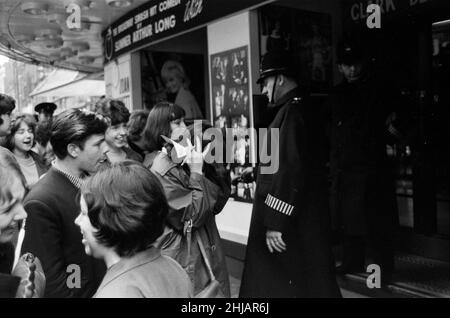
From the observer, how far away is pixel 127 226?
58.7 inches

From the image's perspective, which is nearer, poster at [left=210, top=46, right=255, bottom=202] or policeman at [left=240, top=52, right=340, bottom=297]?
policeman at [left=240, top=52, right=340, bottom=297]

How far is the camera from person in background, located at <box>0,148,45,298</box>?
5.06ft

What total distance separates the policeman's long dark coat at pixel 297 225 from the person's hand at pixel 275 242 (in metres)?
0.04

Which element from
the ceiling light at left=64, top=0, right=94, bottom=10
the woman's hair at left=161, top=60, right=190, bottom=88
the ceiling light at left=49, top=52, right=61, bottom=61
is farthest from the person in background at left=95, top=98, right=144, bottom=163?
the ceiling light at left=49, top=52, right=61, bottom=61

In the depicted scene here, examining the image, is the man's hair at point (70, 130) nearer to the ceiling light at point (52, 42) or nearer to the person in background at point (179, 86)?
the person in background at point (179, 86)

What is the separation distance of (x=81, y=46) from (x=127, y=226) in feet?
31.8

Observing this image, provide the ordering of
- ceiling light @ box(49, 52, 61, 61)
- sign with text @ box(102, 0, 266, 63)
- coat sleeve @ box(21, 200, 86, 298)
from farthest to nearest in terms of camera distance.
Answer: ceiling light @ box(49, 52, 61, 61), sign with text @ box(102, 0, 266, 63), coat sleeve @ box(21, 200, 86, 298)

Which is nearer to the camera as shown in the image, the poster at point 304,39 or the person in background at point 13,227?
the person in background at point 13,227

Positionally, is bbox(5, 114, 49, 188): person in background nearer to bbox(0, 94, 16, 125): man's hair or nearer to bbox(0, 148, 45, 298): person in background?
bbox(0, 94, 16, 125): man's hair

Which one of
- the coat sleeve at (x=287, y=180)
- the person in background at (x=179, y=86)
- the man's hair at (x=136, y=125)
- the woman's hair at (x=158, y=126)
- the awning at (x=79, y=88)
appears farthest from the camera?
the awning at (x=79, y=88)

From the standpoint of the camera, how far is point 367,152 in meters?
4.16

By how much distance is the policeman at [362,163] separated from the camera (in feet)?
13.5

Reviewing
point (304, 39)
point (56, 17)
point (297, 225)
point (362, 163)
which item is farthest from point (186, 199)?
point (56, 17)

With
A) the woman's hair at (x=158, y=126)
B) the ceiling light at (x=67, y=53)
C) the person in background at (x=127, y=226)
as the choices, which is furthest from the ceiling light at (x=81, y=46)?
the person in background at (x=127, y=226)
